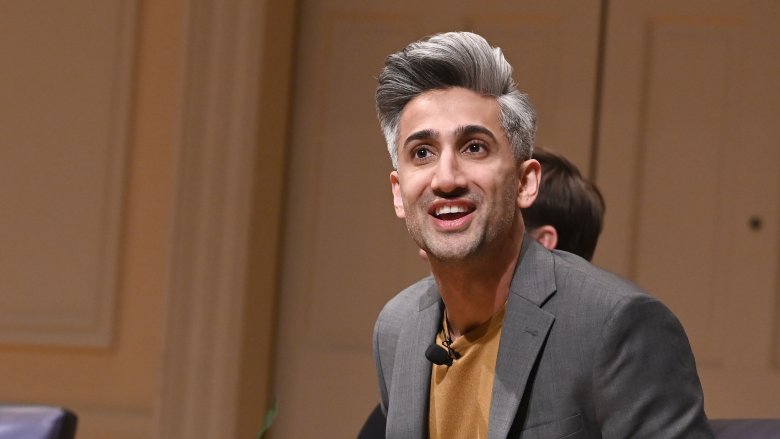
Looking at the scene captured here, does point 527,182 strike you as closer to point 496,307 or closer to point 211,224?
point 496,307

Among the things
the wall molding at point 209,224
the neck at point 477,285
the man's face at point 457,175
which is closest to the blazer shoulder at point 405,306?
the neck at point 477,285

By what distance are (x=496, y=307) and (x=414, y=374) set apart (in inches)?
6.8

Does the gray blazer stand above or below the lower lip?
below

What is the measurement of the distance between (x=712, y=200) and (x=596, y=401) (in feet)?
6.71

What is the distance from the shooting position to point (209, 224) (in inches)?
136

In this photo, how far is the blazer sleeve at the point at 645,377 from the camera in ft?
4.83

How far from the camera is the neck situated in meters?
1.70

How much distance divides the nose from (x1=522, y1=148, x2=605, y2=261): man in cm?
75

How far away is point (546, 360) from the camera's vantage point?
160 centimetres

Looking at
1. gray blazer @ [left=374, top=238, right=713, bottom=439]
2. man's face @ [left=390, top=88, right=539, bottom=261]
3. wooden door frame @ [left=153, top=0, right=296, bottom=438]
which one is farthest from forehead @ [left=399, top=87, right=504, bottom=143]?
wooden door frame @ [left=153, top=0, right=296, bottom=438]

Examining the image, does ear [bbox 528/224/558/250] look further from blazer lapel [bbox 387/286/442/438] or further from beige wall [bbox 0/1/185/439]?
beige wall [bbox 0/1/185/439]

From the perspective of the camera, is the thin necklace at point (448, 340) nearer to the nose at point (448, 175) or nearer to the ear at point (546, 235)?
the nose at point (448, 175)

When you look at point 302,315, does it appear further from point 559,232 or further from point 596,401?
point 596,401

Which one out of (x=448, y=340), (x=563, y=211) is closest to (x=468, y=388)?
(x=448, y=340)
